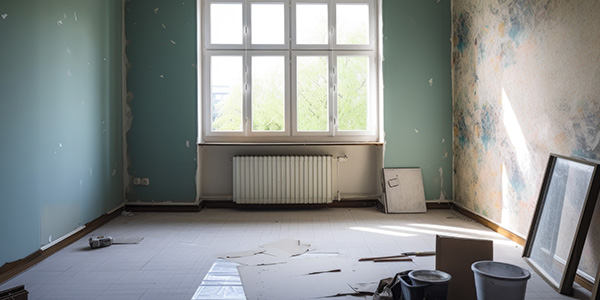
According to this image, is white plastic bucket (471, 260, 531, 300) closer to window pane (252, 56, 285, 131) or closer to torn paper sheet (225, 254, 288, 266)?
torn paper sheet (225, 254, 288, 266)

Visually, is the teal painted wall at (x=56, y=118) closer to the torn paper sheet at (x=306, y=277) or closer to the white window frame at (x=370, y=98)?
the torn paper sheet at (x=306, y=277)

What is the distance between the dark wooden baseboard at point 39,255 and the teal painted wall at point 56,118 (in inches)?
1.8

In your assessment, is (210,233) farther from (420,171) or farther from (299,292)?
(420,171)

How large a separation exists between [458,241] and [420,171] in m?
2.87

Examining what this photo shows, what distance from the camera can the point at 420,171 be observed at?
5.70 m

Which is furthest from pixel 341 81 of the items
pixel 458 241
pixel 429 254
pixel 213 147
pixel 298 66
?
pixel 458 241

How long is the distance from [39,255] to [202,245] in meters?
1.25

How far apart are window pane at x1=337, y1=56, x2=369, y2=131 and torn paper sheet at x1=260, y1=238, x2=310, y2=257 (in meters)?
2.06

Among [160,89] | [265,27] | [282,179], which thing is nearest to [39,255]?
[160,89]

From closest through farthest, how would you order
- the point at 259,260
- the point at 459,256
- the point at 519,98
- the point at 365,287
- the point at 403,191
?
the point at 459,256 < the point at 365,287 < the point at 259,260 < the point at 519,98 < the point at 403,191

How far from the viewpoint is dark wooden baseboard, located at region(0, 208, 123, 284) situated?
10.8 ft

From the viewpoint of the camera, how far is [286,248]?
402 centimetres

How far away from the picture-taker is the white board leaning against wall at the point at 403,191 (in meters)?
5.57

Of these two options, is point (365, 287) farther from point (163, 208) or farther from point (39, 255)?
point (163, 208)
